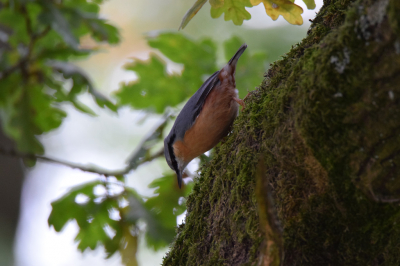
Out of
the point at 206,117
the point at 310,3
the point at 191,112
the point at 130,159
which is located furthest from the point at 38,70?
the point at 310,3

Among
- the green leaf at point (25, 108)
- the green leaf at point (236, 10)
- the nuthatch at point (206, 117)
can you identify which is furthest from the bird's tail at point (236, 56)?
the green leaf at point (25, 108)

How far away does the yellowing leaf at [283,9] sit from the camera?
5.51 ft

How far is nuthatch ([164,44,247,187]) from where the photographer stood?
3279 millimetres

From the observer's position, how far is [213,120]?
3268 millimetres

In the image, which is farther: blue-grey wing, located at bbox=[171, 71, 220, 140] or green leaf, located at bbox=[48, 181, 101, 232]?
blue-grey wing, located at bbox=[171, 71, 220, 140]

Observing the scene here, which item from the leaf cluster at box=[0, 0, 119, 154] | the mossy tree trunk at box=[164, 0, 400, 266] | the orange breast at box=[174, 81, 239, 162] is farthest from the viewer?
the orange breast at box=[174, 81, 239, 162]

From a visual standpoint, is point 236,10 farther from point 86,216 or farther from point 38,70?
point 86,216

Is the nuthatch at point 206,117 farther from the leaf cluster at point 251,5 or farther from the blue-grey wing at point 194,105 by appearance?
the leaf cluster at point 251,5

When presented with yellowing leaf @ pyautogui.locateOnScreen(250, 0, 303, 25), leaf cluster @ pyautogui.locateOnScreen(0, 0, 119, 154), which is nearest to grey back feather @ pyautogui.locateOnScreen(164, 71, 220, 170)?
leaf cluster @ pyautogui.locateOnScreen(0, 0, 119, 154)

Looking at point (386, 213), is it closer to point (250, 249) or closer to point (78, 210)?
point (250, 249)

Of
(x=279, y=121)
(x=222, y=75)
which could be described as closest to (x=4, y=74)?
(x=222, y=75)

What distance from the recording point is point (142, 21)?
8.40 metres

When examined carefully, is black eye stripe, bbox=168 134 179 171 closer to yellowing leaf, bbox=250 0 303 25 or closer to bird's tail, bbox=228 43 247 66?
bird's tail, bbox=228 43 247 66

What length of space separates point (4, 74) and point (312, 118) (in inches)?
108
